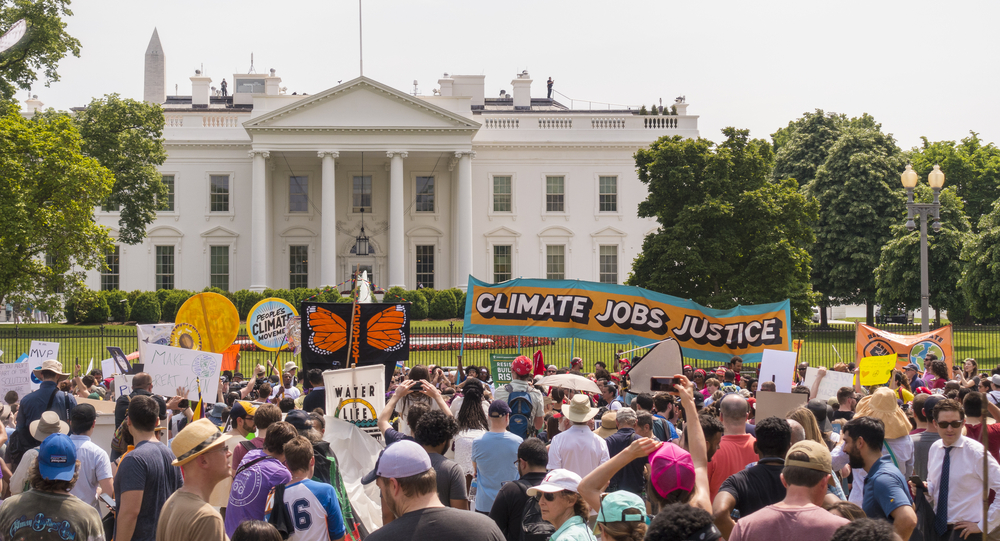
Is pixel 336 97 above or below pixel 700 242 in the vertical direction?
above

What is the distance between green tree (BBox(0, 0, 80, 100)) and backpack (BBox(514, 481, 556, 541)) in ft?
97.6

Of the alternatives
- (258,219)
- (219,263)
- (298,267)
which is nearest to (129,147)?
(258,219)

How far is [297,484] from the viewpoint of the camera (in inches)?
192

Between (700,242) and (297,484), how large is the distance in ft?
96.1

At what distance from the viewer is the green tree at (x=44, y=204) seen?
26.7 m

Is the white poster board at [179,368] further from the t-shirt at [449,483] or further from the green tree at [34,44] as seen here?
the green tree at [34,44]

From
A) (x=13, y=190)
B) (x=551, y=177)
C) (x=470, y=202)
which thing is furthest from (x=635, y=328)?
(x=551, y=177)

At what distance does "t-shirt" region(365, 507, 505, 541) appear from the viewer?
3.76 m

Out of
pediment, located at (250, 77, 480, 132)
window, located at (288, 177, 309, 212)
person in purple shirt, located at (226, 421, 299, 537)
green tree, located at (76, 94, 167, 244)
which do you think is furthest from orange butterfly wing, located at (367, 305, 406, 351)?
window, located at (288, 177, 309, 212)

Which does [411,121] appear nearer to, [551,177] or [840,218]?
[551,177]

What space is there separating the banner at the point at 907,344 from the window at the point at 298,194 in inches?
1430

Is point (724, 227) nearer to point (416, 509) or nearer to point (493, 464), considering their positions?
point (493, 464)

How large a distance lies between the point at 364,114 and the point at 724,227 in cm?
1991

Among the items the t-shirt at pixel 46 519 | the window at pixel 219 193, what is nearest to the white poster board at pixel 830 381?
the t-shirt at pixel 46 519
